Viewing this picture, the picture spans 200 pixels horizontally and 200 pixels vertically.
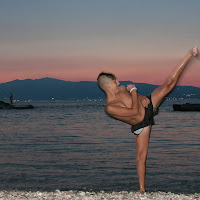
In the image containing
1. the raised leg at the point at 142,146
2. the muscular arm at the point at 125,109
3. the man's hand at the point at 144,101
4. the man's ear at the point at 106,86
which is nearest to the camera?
the muscular arm at the point at 125,109

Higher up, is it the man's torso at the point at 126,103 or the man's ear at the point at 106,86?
the man's ear at the point at 106,86

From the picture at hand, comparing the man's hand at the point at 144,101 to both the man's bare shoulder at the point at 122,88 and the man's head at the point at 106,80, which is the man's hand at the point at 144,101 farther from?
the man's head at the point at 106,80

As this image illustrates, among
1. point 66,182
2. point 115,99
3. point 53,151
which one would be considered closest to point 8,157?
point 53,151

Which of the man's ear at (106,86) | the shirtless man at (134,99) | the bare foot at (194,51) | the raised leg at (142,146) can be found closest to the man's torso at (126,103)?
the shirtless man at (134,99)

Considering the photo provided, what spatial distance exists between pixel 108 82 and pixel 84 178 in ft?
23.5

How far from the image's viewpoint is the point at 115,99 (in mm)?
6773

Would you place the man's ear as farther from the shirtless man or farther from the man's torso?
the man's torso

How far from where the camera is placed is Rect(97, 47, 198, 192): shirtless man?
21.7 feet

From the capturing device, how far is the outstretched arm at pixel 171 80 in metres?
6.68

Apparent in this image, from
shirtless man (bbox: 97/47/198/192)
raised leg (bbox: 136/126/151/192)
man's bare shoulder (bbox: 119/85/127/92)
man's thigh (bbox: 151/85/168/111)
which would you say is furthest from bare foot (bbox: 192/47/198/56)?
raised leg (bbox: 136/126/151/192)

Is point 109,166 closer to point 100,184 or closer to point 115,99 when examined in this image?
point 100,184

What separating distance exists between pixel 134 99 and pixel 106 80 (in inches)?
22.6

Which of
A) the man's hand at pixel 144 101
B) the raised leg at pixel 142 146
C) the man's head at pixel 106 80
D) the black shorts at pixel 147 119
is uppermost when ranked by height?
the man's head at pixel 106 80

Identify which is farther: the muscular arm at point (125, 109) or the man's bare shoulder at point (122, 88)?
the man's bare shoulder at point (122, 88)
